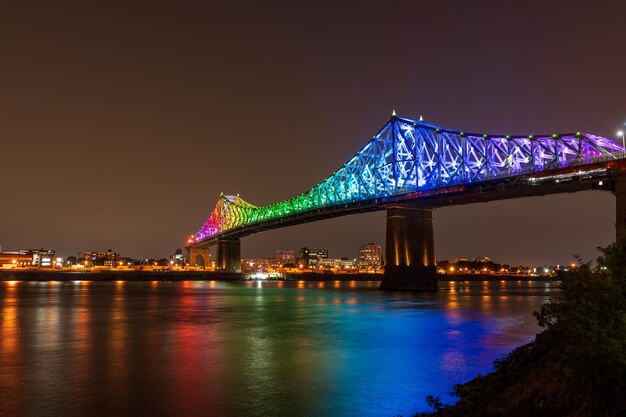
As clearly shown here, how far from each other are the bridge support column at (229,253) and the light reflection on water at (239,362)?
112015 mm

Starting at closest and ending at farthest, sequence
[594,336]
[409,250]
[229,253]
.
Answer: [594,336] < [409,250] < [229,253]

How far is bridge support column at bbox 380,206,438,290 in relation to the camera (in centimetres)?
7219

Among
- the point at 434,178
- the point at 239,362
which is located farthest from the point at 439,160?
the point at 239,362

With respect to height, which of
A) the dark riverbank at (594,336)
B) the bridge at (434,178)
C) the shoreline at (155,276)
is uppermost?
the bridge at (434,178)

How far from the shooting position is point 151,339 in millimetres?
23797

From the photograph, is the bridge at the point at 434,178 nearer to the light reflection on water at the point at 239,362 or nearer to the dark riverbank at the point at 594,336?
the light reflection on water at the point at 239,362

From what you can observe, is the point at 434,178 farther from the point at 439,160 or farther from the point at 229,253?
the point at 229,253

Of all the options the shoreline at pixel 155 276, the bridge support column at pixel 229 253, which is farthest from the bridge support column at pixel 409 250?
the bridge support column at pixel 229 253

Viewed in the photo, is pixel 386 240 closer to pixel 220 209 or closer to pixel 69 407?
pixel 69 407

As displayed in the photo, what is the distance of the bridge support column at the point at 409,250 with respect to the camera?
72.2 meters

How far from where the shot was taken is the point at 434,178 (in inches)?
3083

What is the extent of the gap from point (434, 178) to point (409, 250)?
12021 mm

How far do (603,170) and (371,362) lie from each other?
41950mm

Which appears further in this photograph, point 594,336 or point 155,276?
point 155,276
